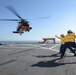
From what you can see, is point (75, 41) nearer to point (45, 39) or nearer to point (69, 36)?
point (69, 36)

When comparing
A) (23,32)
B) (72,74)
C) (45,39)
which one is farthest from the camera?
(45,39)

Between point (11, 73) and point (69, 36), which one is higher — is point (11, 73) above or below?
below

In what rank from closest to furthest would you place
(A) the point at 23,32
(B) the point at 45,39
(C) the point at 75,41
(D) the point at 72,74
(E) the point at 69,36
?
1. (D) the point at 72,74
2. (E) the point at 69,36
3. (C) the point at 75,41
4. (A) the point at 23,32
5. (B) the point at 45,39

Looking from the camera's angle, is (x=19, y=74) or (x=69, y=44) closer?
(x=19, y=74)

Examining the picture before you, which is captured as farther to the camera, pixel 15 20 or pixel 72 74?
pixel 15 20

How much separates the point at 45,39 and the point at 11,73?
121 feet

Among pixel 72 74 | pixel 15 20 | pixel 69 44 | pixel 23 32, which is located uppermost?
pixel 15 20

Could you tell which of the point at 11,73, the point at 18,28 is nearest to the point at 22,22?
the point at 18,28

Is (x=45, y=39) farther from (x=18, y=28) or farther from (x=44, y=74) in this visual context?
(x=44, y=74)

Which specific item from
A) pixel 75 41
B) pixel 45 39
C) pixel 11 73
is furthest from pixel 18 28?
pixel 11 73

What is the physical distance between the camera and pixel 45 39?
44.8 meters

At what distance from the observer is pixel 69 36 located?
13.5 meters

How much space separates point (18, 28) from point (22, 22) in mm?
1303

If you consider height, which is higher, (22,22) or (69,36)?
(22,22)
